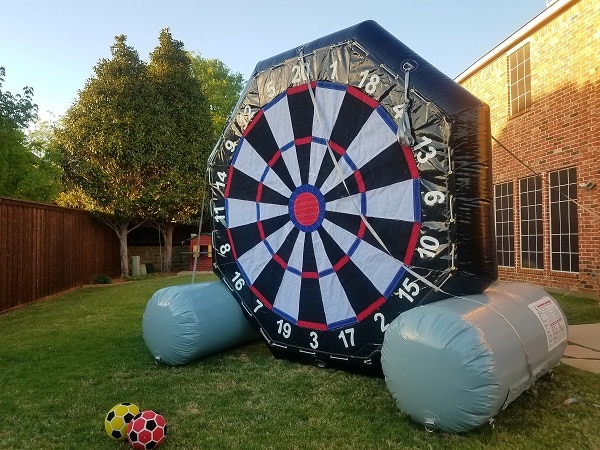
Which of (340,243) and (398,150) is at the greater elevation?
(398,150)

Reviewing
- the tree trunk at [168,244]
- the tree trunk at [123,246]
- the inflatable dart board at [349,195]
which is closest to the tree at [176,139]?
the tree trunk at [168,244]

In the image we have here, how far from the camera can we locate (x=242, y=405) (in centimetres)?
376

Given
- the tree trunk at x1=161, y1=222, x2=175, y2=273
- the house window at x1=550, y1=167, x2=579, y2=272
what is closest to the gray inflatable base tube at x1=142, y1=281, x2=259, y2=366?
the house window at x1=550, y1=167, x2=579, y2=272

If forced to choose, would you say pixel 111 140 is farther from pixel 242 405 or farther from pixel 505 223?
pixel 242 405

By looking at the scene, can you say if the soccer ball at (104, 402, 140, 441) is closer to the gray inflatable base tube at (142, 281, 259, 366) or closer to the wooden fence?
the gray inflatable base tube at (142, 281, 259, 366)

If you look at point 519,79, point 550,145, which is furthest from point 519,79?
point 550,145

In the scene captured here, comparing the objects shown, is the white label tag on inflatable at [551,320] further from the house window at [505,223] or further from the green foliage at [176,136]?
the green foliage at [176,136]

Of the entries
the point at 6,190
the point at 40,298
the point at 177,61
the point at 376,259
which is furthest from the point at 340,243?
the point at 177,61

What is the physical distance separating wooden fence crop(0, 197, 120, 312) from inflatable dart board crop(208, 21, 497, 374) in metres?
6.02

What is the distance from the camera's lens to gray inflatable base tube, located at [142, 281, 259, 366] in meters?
4.59

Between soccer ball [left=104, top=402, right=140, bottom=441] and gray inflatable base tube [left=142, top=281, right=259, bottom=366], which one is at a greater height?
gray inflatable base tube [left=142, top=281, right=259, bottom=366]

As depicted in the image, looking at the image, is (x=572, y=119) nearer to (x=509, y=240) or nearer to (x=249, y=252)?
(x=509, y=240)

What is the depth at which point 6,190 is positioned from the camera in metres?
12.8

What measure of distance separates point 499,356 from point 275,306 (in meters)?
2.16
